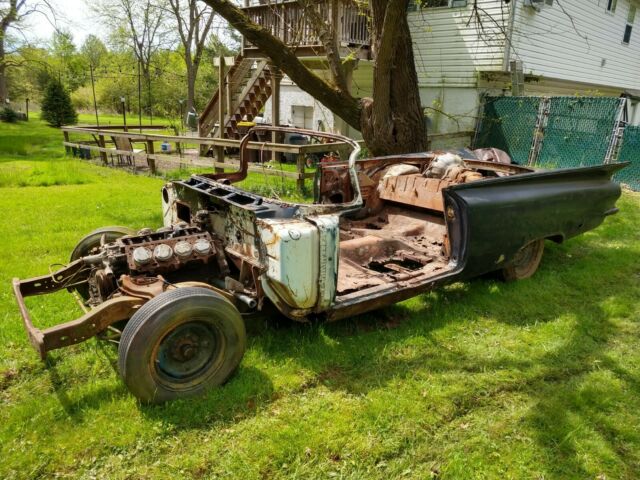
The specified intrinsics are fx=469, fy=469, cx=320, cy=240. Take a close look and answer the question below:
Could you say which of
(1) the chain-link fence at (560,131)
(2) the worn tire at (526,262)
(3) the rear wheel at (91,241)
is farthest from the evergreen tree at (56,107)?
(2) the worn tire at (526,262)

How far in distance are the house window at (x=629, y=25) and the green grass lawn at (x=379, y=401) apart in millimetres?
16588

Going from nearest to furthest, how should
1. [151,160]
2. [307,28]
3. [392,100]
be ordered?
[392,100] < [151,160] < [307,28]

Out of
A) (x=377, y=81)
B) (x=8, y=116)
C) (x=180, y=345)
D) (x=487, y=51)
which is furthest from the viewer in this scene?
(x=8, y=116)

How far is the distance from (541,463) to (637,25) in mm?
20773

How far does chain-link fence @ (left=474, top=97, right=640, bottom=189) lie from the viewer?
33.5ft

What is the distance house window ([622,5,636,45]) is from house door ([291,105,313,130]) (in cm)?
1164

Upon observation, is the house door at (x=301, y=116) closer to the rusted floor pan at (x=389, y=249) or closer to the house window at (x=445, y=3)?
A: the house window at (x=445, y=3)

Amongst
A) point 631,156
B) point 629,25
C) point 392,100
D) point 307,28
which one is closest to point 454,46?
point 307,28

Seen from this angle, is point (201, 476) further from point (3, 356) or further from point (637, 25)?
point (637, 25)

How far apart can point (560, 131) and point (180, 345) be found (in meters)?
11.3

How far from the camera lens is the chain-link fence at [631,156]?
9.98 metres

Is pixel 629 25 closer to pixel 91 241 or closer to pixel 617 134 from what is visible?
pixel 617 134

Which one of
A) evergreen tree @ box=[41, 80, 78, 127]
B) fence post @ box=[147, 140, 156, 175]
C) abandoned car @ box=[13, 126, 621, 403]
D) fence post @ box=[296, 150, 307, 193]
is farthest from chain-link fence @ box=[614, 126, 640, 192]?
evergreen tree @ box=[41, 80, 78, 127]

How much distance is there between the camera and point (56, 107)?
27391 millimetres
